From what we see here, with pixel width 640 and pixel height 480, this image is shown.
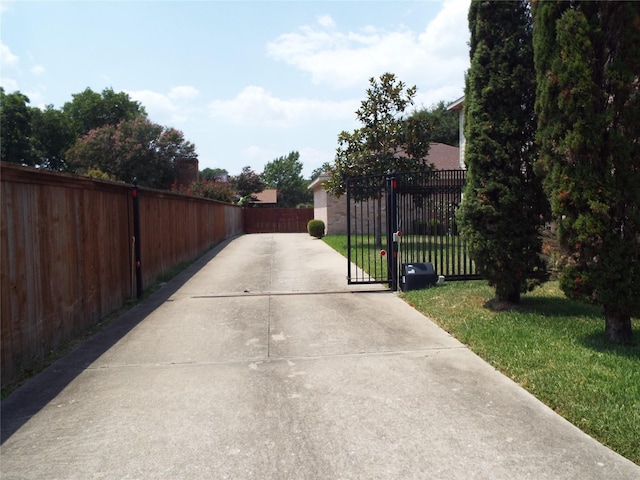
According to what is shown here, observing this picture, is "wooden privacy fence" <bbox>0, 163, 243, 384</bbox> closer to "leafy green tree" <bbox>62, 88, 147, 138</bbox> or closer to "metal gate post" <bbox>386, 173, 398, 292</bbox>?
"metal gate post" <bbox>386, 173, 398, 292</bbox>

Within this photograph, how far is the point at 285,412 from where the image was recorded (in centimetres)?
383

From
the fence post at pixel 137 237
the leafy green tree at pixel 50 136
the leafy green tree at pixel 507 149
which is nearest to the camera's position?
the leafy green tree at pixel 507 149

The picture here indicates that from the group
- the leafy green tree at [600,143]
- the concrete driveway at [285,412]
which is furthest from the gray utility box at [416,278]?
the leafy green tree at [600,143]

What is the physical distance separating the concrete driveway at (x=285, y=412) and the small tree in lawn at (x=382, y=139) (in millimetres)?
11448

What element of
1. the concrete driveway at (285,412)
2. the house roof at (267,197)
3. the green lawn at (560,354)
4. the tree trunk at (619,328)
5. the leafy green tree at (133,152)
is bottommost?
the concrete driveway at (285,412)

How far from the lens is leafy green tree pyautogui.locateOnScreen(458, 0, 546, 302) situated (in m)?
6.54

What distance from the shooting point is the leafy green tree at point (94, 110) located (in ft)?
165

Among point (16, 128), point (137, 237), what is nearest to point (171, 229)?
point (137, 237)

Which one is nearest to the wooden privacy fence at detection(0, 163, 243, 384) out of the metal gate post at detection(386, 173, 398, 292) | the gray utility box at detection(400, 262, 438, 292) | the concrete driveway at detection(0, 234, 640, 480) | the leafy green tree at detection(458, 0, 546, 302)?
the concrete driveway at detection(0, 234, 640, 480)

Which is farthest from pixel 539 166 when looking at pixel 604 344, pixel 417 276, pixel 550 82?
pixel 417 276

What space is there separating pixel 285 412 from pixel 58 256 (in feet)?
11.5

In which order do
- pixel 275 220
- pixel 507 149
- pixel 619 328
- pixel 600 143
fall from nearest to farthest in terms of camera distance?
pixel 600 143 → pixel 619 328 → pixel 507 149 → pixel 275 220

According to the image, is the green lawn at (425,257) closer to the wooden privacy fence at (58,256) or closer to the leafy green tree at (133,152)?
the wooden privacy fence at (58,256)

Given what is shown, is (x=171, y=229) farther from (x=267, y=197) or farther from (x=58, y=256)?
(x=267, y=197)
